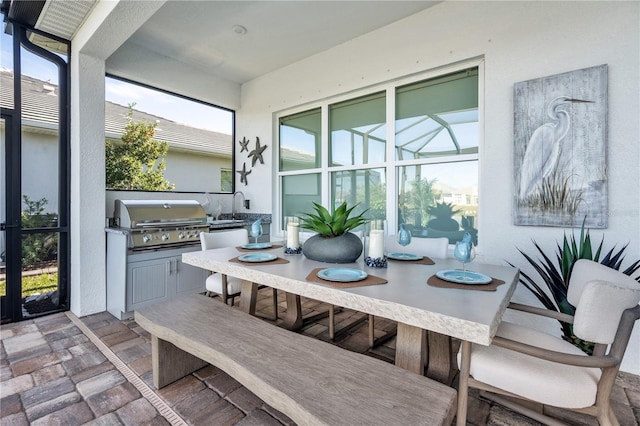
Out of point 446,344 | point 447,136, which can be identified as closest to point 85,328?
point 446,344

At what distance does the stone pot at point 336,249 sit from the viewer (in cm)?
191

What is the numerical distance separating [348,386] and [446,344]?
751 mm

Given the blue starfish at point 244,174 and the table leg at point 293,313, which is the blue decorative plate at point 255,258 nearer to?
the table leg at point 293,313

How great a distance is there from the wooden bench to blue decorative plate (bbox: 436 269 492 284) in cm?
51

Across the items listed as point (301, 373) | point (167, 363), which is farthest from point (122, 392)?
point (301, 373)

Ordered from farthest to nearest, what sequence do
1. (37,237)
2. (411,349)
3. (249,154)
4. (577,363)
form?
1. (249,154)
2. (37,237)
3. (411,349)
4. (577,363)

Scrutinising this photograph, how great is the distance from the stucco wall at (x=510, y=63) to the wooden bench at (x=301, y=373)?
1879 mm

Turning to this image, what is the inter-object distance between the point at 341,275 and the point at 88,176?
9.23 feet

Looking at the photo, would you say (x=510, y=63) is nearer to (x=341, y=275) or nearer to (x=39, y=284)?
(x=341, y=275)

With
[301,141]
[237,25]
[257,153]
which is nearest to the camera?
[237,25]

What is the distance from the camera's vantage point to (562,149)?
2230 mm

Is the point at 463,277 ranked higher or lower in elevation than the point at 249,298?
higher

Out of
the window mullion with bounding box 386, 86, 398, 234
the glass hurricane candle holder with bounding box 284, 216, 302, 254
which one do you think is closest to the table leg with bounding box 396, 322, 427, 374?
the glass hurricane candle holder with bounding box 284, 216, 302, 254

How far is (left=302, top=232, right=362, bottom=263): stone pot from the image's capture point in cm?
191
